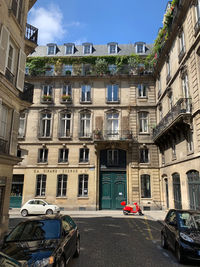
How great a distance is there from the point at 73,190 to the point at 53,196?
6.84ft

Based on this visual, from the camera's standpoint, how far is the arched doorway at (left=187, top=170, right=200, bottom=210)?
12.2 metres

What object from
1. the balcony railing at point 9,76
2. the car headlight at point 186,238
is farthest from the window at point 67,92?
the car headlight at point 186,238

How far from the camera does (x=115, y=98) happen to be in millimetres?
23016

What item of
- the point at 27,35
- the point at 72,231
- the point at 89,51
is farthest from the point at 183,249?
the point at 89,51

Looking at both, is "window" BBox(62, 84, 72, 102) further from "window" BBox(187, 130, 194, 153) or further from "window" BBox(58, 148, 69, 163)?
"window" BBox(187, 130, 194, 153)

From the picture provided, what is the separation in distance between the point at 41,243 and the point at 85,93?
19512mm

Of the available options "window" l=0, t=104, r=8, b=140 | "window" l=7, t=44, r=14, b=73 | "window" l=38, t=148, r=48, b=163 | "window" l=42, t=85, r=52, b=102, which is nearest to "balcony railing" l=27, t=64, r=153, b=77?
"window" l=42, t=85, r=52, b=102

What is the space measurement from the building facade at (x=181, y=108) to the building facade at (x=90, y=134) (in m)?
2.82

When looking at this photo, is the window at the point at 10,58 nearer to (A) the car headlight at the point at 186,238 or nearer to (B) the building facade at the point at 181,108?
(B) the building facade at the point at 181,108

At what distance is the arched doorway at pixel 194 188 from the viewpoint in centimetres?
1223

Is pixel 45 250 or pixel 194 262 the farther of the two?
pixel 194 262

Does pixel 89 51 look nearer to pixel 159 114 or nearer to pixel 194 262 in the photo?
pixel 159 114

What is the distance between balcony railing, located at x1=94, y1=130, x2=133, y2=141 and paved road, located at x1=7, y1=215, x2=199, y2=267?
10.6m

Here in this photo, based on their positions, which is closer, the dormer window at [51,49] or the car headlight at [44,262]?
the car headlight at [44,262]
